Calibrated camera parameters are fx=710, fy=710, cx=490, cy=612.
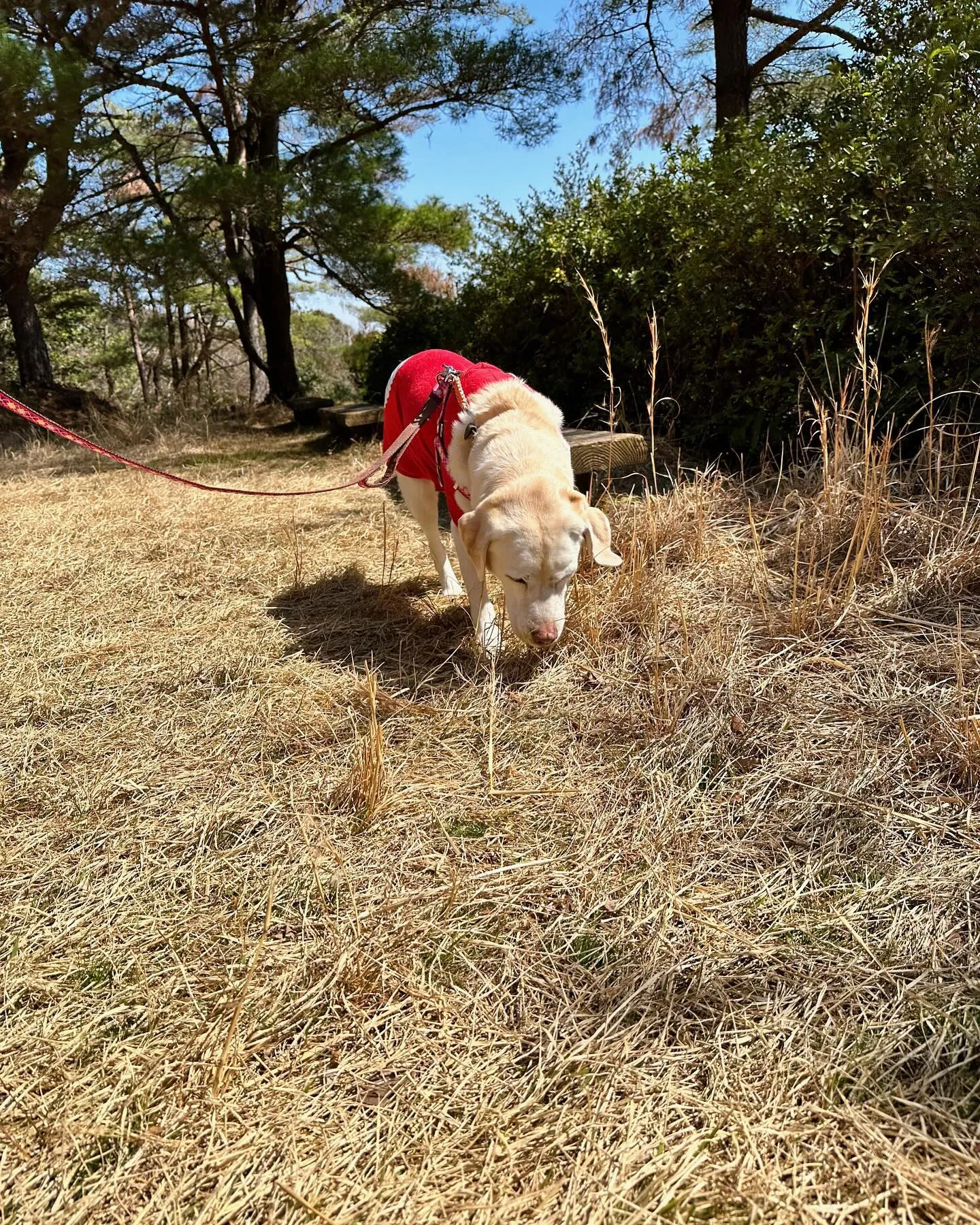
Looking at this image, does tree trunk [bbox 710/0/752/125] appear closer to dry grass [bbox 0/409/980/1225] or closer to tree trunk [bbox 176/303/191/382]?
dry grass [bbox 0/409/980/1225]

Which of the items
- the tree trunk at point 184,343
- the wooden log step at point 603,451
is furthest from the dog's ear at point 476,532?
the tree trunk at point 184,343

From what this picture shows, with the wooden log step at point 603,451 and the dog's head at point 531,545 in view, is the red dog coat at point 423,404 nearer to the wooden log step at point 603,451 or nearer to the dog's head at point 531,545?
the dog's head at point 531,545

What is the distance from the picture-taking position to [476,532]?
7.18ft

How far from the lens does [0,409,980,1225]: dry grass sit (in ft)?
3.51

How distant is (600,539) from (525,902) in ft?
4.08

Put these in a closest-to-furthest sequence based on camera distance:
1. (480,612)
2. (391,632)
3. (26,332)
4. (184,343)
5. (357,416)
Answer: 1. (480,612)
2. (391,632)
3. (357,416)
4. (26,332)
5. (184,343)

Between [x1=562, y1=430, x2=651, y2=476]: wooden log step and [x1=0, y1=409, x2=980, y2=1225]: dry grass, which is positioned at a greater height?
[x1=562, y1=430, x2=651, y2=476]: wooden log step

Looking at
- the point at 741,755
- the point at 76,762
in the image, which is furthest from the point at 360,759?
the point at 741,755

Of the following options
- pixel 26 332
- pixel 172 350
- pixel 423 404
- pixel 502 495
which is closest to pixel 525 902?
pixel 502 495

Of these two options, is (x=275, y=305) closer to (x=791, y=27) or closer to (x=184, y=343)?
(x=184, y=343)

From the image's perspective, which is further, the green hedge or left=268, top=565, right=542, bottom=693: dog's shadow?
the green hedge

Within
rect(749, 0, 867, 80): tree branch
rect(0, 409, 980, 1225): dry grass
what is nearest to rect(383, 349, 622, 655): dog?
rect(0, 409, 980, 1225): dry grass

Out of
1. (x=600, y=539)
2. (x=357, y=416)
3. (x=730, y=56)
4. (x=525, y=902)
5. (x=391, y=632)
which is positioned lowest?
(x=525, y=902)

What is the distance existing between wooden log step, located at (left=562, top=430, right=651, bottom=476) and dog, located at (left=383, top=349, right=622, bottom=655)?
3.02 feet
